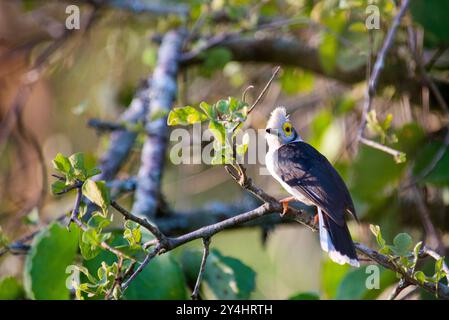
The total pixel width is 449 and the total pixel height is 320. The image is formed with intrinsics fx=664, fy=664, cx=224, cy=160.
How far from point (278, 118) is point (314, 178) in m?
0.29

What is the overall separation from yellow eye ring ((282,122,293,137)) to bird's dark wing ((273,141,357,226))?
5 cm

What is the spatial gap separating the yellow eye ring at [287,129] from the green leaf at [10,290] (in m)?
1.18

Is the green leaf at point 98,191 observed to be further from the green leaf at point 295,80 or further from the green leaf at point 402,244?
the green leaf at point 295,80

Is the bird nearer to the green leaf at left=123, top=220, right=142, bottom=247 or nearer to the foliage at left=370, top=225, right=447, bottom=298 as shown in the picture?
the foliage at left=370, top=225, right=447, bottom=298

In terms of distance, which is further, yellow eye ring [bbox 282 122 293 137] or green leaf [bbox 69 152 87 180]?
yellow eye ring [bbox 282 122 293 137]

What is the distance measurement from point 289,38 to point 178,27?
2.27 ft

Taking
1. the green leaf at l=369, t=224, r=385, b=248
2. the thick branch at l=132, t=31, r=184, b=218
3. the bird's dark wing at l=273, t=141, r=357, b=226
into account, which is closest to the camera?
the green leaf at l=369, t=224, r=385, b=248

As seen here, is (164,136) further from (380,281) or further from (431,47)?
(431,47)

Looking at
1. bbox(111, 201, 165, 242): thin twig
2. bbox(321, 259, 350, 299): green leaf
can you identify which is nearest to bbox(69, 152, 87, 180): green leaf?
bbox(111, 201, 165, 242): thin twig

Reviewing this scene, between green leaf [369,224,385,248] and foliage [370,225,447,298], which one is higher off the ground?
green leaf [369,224,385,248]

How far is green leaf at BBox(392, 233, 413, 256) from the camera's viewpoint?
188 cm

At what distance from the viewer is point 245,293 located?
2.51 m

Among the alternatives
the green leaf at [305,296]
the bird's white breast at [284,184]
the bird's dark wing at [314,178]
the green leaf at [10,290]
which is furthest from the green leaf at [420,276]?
the green leaf at [10,290]
